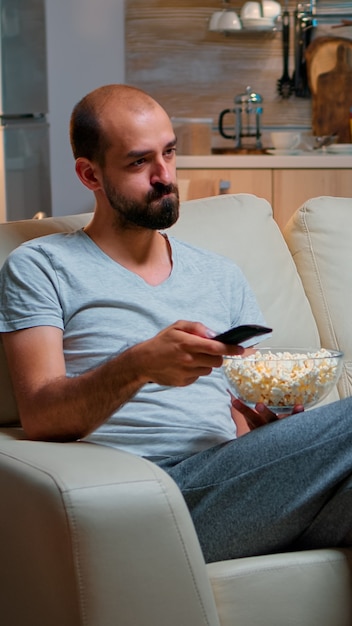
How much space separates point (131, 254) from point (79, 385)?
1.33 feet

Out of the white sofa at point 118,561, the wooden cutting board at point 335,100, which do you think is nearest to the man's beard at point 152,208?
the white sofa at point 118,561

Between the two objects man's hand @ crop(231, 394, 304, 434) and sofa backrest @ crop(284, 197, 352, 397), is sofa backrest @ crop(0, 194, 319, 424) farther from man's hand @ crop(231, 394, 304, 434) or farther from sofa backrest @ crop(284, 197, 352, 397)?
man's hand @ crop(231, 394, 304, 434)

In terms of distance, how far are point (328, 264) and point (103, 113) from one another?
0.68m

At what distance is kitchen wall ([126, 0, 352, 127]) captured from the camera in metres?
4.91

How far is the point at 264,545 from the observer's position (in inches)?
64.6

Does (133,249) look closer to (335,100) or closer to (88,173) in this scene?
(88,173)

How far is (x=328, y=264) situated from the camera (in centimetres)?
237

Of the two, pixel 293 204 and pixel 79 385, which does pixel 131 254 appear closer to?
pixel 79 385

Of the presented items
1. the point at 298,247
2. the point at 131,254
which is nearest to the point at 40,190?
the point at 298,247

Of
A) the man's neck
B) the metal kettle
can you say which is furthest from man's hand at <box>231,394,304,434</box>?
the metal kettle

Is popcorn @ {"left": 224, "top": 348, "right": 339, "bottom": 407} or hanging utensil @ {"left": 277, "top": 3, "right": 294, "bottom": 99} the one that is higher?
hanging utensil @ {"left": 277, "top": 3, "right": 294, "bottom": 99}

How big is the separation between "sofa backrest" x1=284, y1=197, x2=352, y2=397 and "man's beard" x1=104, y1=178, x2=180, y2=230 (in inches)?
21.4

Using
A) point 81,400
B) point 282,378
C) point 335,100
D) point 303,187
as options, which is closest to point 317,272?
point 282,378

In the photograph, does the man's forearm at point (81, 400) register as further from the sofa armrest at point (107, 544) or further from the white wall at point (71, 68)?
the white wall at point (71, 68)
